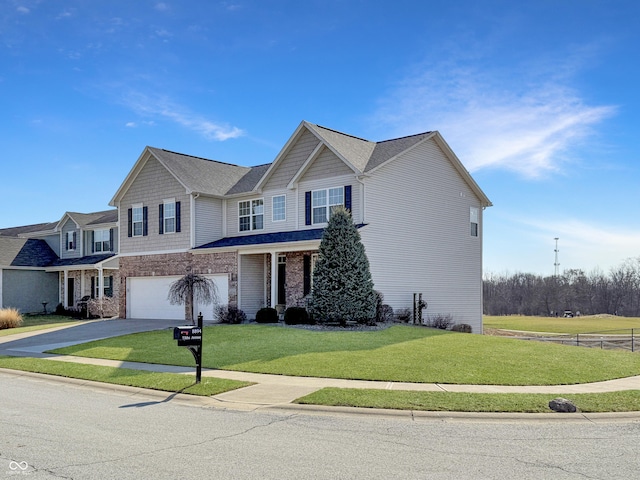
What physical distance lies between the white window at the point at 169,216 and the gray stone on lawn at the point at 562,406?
25.2 m

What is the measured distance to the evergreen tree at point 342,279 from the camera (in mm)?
23220

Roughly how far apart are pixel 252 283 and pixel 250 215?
153 inches

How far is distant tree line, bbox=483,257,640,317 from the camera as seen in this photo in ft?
305

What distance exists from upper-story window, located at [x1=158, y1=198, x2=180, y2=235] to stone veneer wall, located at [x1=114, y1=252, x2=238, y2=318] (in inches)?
54.0

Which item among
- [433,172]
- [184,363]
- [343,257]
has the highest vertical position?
[433,172]

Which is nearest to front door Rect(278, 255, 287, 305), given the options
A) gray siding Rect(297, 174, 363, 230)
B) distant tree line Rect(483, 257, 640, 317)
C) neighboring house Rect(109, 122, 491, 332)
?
neighboring house Rect(109, 122, 491, 332)

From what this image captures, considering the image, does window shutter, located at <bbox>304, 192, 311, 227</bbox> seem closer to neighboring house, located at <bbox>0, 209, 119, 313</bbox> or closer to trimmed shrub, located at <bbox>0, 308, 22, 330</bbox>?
trimmed shrub, located at <bbox>0, 308, 22, 330</bbox>

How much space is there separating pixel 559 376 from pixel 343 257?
11.1 m

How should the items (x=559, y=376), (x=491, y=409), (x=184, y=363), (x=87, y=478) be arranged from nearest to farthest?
(x=87, y=478), (x=491, y=409), (x=559, y=376), (x=184, y=363)

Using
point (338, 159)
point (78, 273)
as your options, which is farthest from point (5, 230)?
point (338, 159)

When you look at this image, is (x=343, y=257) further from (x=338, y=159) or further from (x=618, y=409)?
(x=618, y=409)

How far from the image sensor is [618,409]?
10.5 meters

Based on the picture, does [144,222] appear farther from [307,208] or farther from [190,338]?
[190,338]

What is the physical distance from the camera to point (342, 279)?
76.6ft
